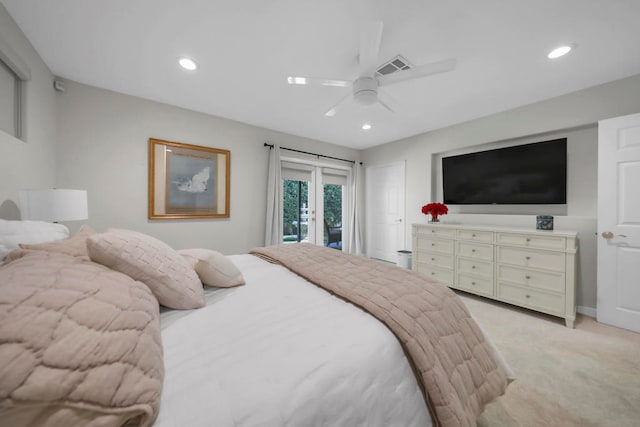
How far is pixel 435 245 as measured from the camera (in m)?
3.39

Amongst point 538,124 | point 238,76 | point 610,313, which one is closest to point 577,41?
point 538,124

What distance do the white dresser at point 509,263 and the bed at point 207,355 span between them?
6.20 ft

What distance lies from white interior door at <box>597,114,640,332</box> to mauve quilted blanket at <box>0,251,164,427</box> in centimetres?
369

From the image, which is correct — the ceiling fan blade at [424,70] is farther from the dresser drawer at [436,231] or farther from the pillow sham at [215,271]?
the dresser drawer at [436,231]

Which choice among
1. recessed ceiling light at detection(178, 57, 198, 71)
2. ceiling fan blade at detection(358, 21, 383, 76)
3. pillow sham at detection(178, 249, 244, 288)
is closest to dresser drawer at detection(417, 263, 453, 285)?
ceiling fan blade at detection(358, 21, 383, 76)

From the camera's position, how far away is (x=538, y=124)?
9.39ft

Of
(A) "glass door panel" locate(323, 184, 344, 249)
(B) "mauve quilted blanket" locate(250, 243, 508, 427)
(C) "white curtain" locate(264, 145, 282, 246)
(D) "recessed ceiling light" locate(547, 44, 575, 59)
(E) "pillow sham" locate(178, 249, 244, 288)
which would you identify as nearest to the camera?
(B) "mauve quilted blanket" locate(250, 243, 508, 427)

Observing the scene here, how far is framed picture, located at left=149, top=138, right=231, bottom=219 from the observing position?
296 centimetres

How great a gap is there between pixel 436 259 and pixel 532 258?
1.05 metres

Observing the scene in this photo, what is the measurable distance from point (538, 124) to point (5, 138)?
16.4 ft

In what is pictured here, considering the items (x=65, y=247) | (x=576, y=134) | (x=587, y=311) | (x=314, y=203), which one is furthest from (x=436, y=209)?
(x=65, y=247)

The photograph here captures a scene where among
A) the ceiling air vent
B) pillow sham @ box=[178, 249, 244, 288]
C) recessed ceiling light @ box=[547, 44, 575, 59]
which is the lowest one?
pillow sham @ box=[178, 249, 244, 288]

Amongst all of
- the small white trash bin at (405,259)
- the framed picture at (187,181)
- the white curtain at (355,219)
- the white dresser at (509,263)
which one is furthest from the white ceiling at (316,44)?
the small white trash bin at (405,259)

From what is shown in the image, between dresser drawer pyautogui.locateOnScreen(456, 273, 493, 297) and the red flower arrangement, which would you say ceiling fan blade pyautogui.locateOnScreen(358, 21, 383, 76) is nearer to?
the red flower arrangement
